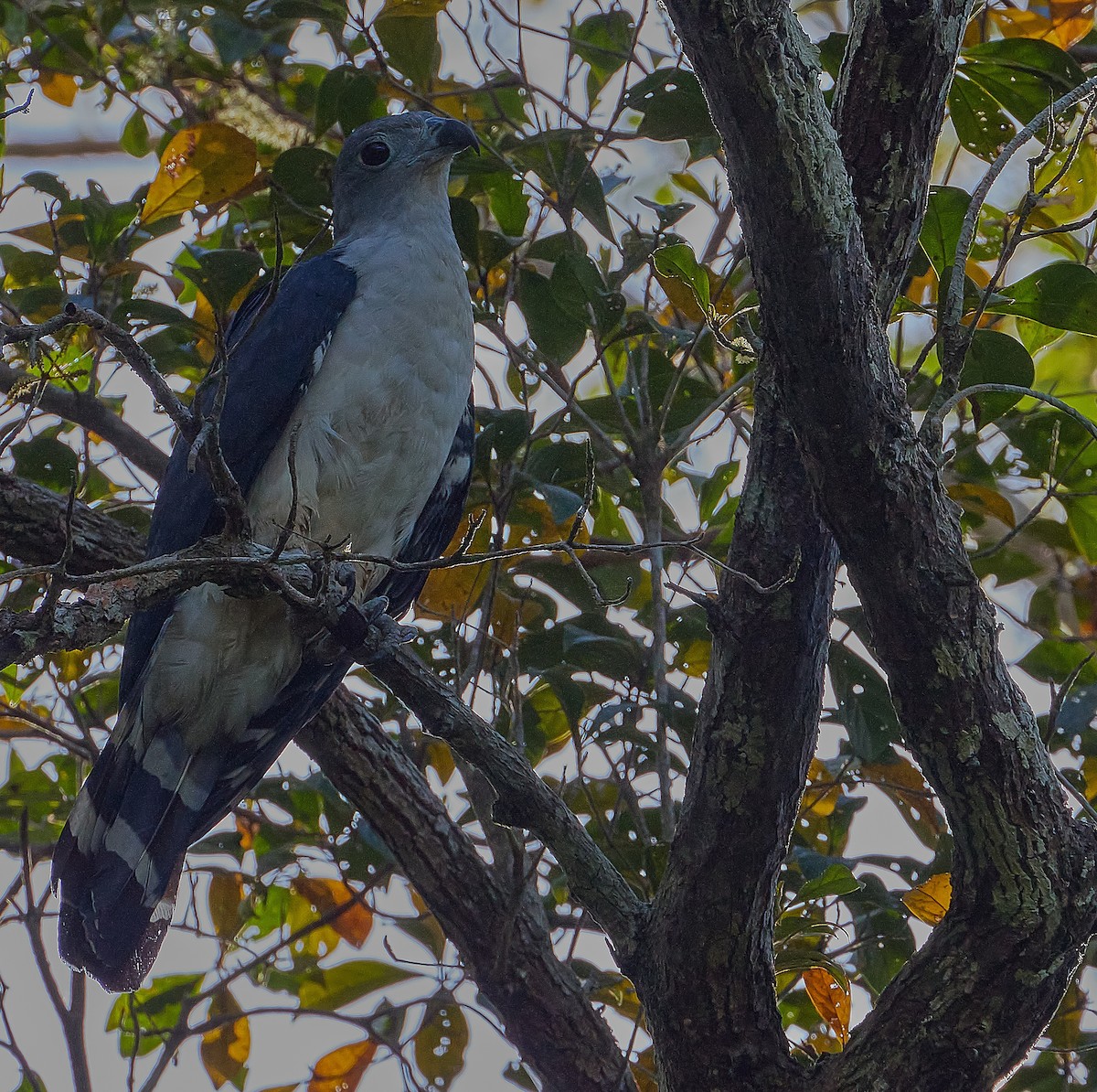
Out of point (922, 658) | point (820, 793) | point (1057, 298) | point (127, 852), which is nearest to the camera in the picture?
point (922, 658)

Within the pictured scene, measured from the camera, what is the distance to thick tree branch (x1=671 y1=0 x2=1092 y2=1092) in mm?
2074

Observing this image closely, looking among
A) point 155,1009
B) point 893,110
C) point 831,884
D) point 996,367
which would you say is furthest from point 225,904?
point 893,110

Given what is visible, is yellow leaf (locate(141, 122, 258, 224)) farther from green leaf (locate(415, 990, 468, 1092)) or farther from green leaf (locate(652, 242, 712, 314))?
green leaf (locate(415, 990, 468, 1092))

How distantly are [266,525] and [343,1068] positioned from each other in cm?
159

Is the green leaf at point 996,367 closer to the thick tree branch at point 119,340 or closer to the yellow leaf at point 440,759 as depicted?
the thick tree branch at point 119,340

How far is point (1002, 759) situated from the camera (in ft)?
7.39

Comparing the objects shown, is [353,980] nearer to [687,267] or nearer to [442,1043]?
[442,1043]

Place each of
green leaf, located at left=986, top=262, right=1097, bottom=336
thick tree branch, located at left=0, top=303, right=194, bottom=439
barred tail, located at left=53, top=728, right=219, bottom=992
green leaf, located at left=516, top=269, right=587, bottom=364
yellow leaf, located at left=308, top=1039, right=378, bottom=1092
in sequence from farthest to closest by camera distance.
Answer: yellow leaf, located at left=308, top=1039, right=378, bottom=1092 → green leaf, located at left=516, top=269, right=587, bottom=364 → barred tail, located at left=53, top=728, right=219, bottom=992 → green leaf, located at left=986, top=262, right=1097, bottom=336 → thick tree branch, located at left=0, top=303, right=194, bottom=439

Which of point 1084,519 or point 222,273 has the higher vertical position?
point 222,273

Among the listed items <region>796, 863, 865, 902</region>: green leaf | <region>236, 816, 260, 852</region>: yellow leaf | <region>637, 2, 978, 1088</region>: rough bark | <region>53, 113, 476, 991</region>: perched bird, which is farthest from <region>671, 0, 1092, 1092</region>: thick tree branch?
<region>236, 816, 260, 852</region>: yellow leaf

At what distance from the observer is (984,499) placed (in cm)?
339

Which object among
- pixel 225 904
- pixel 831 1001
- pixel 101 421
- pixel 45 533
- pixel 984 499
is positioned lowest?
pixel 831 1001

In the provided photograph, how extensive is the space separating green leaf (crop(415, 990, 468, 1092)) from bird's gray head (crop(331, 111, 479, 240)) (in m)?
2.39

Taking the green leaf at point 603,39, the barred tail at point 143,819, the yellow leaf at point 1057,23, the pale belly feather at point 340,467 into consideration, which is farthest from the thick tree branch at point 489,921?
the yellow leaf at point 1057,23
